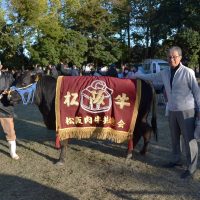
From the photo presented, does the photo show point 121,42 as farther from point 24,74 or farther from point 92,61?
point 24,74

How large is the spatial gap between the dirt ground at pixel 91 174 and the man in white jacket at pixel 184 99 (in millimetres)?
414

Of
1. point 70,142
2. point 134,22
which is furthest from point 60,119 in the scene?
point 134,22

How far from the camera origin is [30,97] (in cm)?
622

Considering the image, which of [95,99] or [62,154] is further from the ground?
[95,99]

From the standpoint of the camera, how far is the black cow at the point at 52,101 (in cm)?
627

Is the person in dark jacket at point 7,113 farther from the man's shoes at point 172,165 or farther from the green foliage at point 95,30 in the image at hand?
the green foliage at point 95,30

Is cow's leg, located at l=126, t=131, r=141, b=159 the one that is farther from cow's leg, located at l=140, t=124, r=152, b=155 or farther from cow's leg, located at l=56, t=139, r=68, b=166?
cow's leg, located at l=56, t=139, r=68, b=166

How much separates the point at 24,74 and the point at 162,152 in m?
2.66

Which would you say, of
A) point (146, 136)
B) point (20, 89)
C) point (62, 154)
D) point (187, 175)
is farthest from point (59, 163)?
point (187, 175)

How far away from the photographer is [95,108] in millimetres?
6273

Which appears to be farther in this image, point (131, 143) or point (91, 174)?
point (131, 143)

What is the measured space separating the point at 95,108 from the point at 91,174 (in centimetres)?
115

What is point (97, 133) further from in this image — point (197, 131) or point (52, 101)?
point (197, 131)

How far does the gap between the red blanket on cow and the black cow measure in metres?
0.12
